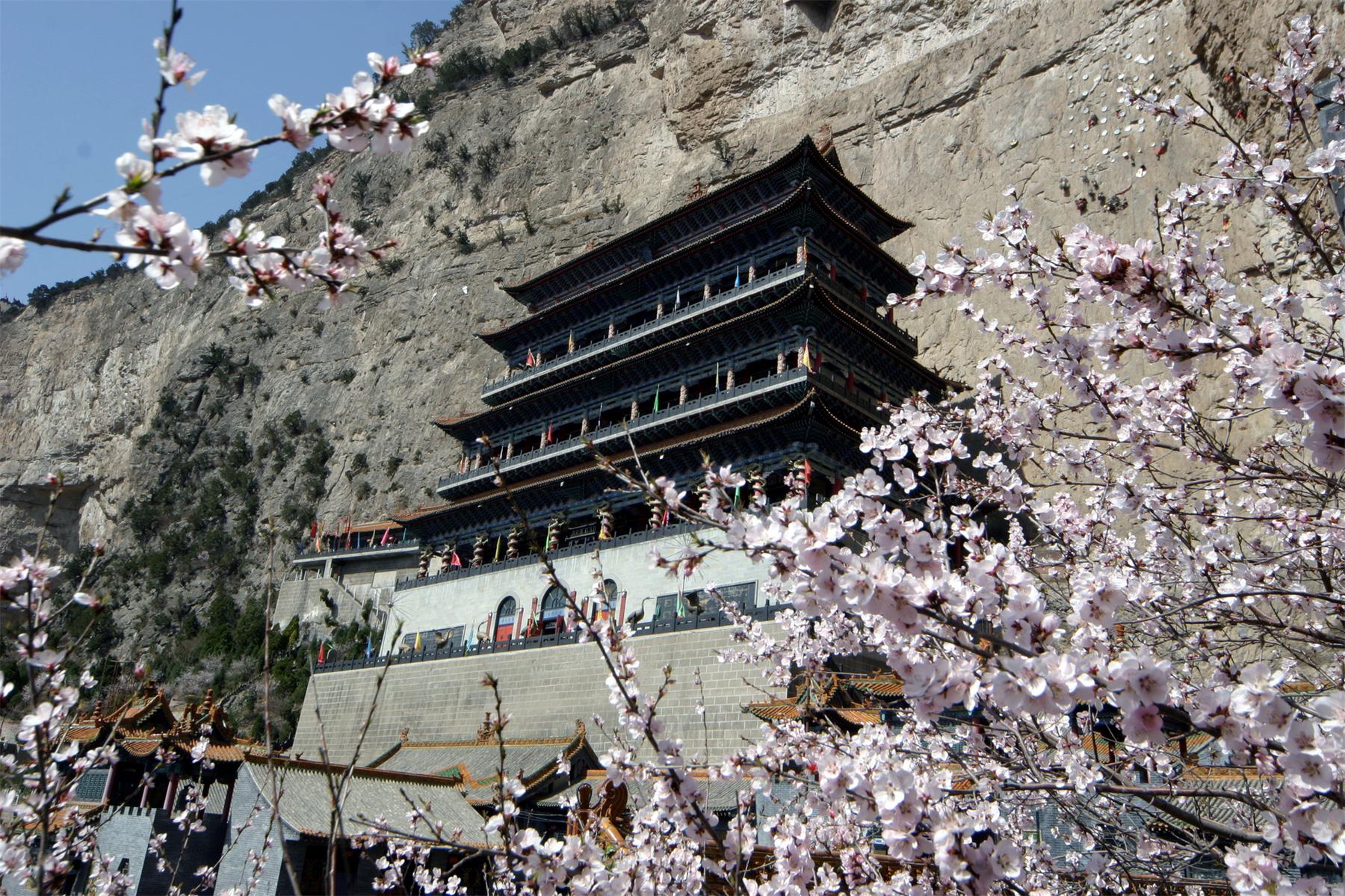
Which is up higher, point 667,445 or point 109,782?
point 667,445

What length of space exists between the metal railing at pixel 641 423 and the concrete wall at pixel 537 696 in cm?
594

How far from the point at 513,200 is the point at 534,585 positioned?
3507 cm

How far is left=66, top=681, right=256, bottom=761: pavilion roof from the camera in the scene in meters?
17.4

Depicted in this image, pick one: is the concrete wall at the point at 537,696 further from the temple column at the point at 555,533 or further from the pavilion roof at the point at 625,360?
the pavilion roof at the point at 625,360

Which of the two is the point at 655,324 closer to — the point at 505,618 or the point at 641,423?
the point at 641,423

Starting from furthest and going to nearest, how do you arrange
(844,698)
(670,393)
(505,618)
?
(670,393) → (505,618) → (844,698)

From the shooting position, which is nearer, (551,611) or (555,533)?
(551,611)

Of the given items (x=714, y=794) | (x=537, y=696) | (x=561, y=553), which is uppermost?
(x=561, y=553)

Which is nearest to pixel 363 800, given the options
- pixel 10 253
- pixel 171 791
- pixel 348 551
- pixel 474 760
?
pixel 171 791

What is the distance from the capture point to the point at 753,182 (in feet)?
110

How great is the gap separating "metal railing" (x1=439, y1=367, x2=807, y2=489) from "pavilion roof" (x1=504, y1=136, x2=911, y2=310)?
324 inches

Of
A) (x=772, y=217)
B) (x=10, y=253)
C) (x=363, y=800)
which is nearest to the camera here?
(x=10, y=253)

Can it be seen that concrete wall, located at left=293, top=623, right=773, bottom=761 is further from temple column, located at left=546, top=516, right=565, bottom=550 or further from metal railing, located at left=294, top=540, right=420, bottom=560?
metal railing, located at left=294, top=540, right=420, bottom=560

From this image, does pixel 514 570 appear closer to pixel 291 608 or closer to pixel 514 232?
pixel 291 608
